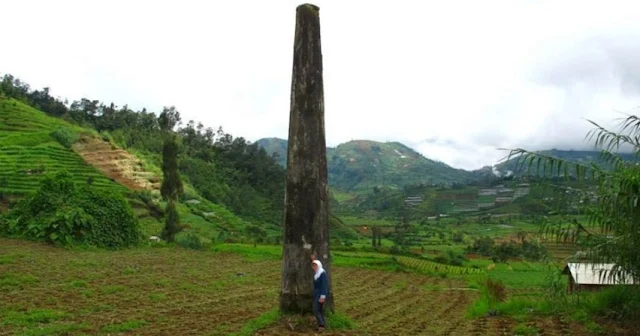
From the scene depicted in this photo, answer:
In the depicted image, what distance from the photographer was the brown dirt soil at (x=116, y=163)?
49094mm

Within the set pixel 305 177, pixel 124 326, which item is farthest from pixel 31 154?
pixel 305 177

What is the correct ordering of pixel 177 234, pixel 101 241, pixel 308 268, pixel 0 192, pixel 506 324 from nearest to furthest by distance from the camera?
pixel 308 268 → pixel 506 324 → pixel 101 241 → pixel 0 192 → pixel 177 234

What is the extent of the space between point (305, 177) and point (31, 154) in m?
40.1

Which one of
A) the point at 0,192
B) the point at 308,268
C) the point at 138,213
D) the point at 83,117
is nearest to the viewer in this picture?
the point at 308,268

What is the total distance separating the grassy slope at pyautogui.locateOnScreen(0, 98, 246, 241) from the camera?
3959 cm

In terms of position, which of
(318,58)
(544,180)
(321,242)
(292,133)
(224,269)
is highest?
(318,58)

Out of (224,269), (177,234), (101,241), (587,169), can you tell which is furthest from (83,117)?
(587,169)

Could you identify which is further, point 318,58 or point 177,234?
point 177,234

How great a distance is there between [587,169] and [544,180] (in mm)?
744

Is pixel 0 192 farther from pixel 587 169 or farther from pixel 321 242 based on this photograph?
pixel 587 169

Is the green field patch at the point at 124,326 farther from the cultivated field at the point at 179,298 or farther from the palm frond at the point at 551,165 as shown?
the palm frond at the point at 551,165

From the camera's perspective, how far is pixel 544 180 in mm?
9031

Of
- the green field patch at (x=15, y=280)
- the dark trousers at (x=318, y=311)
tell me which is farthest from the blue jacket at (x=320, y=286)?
the green field patch at (x=15, y=280)

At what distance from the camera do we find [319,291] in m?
9.77
